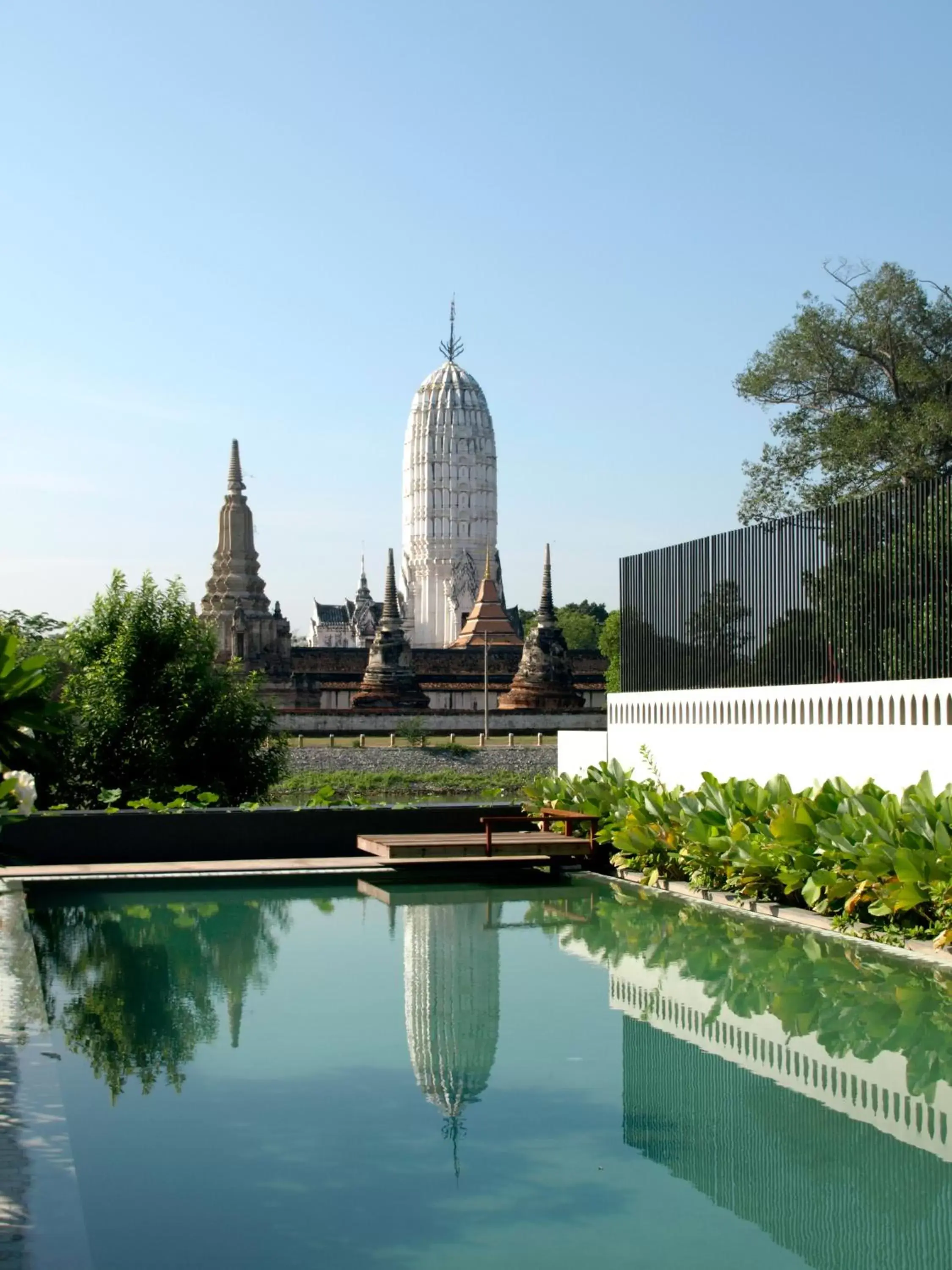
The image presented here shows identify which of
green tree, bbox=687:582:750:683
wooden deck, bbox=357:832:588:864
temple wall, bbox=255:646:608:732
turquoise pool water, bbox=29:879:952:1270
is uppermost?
temple wall, bbox=255:646:608:732

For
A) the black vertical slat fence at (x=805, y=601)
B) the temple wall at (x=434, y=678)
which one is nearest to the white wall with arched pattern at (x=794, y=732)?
the black vertical slat fence at (x=805, y=601)

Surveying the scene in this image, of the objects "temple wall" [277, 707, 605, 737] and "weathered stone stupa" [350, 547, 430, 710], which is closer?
"temple wall" [277, 707, 605, 737]

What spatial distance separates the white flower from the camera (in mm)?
6613

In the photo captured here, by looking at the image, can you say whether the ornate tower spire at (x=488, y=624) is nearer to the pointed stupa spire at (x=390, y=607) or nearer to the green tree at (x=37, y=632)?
the pointed stupa spire at (x=390, y=607)

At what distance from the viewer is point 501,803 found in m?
18.0

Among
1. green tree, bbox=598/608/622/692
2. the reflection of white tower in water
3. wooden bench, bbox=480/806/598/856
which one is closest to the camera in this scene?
the reflection of white tower in water

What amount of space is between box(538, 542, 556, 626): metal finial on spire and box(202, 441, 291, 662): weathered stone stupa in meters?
11.2

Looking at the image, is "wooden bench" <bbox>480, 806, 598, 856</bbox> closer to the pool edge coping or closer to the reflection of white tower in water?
the pool edge coping

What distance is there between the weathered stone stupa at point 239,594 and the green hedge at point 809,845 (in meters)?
49.3

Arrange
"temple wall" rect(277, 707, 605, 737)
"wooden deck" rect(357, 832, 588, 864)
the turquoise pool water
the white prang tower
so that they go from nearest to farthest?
the turquoise pool water
"wooden deck" rect(357, 832, 588, 864)
"temple wall" rect(277, 707, 605, 737)
the white prang tower

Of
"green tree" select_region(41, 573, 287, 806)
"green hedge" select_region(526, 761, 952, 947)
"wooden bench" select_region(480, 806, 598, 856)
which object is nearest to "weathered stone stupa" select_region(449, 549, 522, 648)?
"green tree" select_region(41, 573, 287, 806)

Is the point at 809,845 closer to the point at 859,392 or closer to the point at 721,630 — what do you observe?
the point at 721,630

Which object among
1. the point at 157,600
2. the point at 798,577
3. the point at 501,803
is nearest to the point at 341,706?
the point at 157,600

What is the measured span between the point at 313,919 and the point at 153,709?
929 cm
